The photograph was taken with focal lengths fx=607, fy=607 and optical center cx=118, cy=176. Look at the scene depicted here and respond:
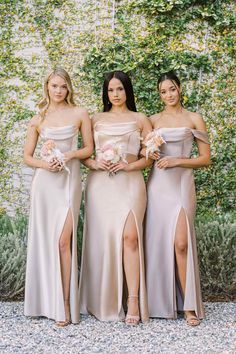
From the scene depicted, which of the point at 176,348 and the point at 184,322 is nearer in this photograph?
the point at 176,348

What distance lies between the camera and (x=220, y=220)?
21.9ft

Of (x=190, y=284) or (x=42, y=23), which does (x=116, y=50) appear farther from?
(x=190, y=284)

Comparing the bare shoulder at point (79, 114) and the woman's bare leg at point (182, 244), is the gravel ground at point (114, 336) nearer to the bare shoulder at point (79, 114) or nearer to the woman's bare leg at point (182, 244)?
the woman's bare leg at point (182, 244)

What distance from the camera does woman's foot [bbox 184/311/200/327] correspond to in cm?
503

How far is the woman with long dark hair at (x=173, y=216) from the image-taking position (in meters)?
5.14

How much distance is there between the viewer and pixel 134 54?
734 centimetres

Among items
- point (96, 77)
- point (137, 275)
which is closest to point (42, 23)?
point (96, 77)

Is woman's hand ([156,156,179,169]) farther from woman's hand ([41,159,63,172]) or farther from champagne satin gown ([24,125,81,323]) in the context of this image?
woman's hand ([41,159,63,172])

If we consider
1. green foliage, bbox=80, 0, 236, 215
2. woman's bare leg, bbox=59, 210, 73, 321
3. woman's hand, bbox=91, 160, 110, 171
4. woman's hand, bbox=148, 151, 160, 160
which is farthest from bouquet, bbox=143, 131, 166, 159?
green foliage, bbox=80, 0, 236, 215

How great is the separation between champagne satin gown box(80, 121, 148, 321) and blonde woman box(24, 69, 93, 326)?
0.17m

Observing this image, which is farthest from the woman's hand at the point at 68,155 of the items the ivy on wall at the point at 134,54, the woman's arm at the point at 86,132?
the ivy on wall at the point at 134,54

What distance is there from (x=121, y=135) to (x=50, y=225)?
975mm

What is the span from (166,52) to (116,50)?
608 mm

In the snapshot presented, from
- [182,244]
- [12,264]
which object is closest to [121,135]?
[182,244]
